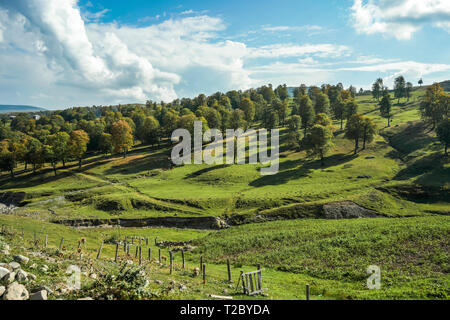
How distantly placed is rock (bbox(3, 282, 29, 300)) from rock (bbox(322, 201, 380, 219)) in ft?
172

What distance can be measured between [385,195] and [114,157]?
108 metres

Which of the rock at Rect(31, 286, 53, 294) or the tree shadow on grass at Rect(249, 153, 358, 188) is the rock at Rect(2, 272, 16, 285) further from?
the tree shadow on grass at Rect(249, 153, 358, 188)

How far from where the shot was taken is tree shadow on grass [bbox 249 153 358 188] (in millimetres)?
81300

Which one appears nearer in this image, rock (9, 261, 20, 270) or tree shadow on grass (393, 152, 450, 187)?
rock (9, 261, 20, 270)

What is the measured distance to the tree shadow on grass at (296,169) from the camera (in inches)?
3201

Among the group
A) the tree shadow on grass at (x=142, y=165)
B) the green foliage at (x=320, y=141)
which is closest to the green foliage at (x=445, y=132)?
the green foliage at (x=320, y=141)

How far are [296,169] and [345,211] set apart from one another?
33436 mm

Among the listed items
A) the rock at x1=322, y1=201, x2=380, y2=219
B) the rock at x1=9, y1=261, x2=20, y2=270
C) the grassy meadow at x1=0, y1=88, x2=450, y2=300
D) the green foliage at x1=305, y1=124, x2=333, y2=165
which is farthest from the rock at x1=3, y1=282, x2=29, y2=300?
the green foliage at x1=305, y1=124, x2=333, y2=165

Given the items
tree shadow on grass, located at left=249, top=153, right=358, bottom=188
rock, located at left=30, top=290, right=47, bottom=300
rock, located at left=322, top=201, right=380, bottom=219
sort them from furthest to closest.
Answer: tree shadow on grass, located at left=249, top=153, right=358, bottom=188 → rock, located at left=322, top=201, right=380, bottom=219 → rock, located at left=30, top=290, right=47, bottom=300

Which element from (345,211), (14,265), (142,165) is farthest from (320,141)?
(14,265)

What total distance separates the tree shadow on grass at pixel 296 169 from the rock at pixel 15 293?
2692 inches

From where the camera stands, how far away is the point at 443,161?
249ft

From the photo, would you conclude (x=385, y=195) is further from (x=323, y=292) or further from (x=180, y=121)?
(x=180, y=121)

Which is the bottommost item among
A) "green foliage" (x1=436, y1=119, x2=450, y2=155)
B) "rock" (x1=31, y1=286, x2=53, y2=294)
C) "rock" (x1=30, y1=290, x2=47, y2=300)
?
"rock" (x1=31, y1=286, x2=53, y2=294)
